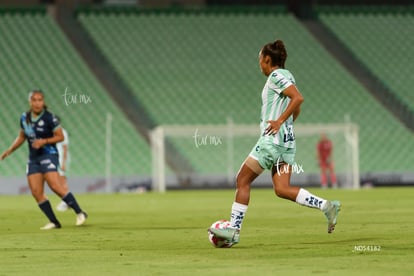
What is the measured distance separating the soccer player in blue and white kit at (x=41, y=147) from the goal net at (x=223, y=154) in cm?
1557

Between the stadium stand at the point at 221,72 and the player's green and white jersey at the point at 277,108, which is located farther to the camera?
the stadium stand at the point at 221,72

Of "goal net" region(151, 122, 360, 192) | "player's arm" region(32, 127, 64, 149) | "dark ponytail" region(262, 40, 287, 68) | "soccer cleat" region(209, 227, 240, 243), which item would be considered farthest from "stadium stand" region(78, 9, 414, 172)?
"soccer cleat" region(209, 227, 240, 243)

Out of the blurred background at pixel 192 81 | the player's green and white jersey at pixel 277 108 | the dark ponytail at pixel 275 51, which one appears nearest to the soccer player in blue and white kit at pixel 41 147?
the player's green and white jersey at pixel 277 108

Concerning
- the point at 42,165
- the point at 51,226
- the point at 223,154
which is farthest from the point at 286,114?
the point at 223,154

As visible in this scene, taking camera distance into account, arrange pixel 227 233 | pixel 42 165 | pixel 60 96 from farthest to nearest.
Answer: pixel 60 96 < pixel 42 165 < pixel 227 233

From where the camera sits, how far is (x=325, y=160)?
3191 centimetres

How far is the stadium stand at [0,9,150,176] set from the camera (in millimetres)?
30984

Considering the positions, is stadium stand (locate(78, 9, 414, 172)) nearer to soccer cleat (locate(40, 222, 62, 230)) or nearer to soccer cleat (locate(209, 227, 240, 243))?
soccer cleat (locate(40, 222, 62, 230))

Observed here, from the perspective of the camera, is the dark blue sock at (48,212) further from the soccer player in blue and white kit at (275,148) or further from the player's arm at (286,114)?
the player's arm at (286,114)

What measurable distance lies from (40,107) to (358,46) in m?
24.3

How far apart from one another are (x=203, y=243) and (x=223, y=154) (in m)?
21.3

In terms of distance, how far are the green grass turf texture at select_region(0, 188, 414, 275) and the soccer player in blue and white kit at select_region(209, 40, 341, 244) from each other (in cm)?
42

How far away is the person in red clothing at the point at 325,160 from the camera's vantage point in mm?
31625

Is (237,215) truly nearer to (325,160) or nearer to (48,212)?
(48,212)
